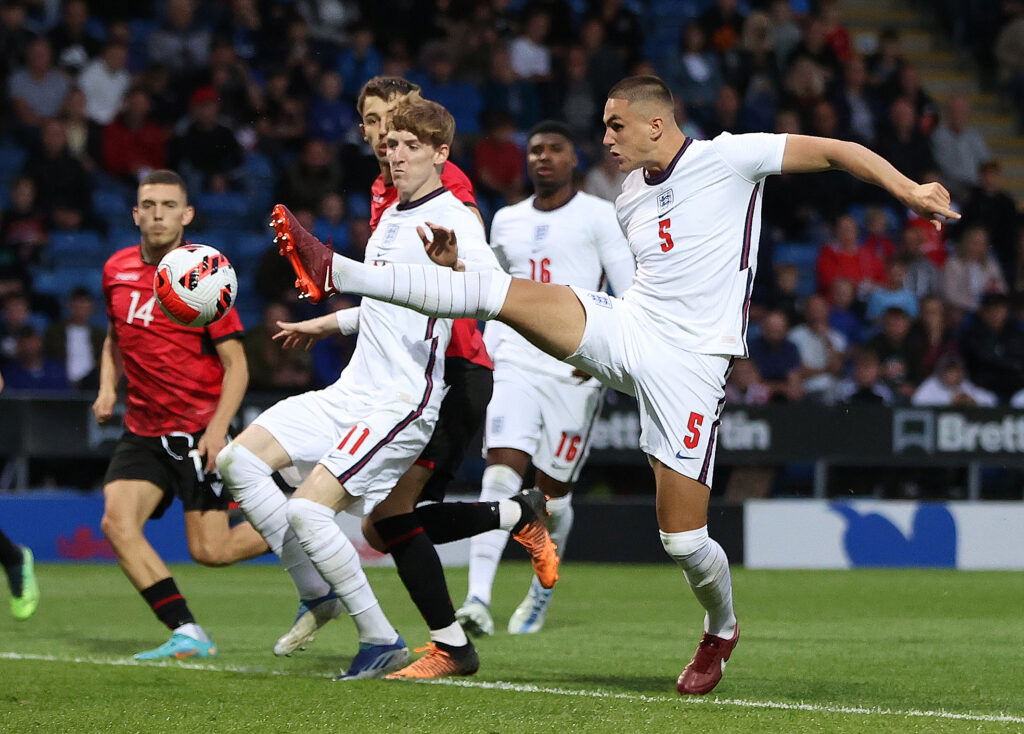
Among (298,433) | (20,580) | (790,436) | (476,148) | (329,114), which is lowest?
(20,580)

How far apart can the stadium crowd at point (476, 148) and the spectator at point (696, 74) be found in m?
A: 0.03

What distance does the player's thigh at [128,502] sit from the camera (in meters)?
7.13

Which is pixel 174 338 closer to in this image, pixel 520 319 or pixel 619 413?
pixel 520 319

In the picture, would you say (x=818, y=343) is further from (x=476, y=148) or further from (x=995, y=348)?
(x=476, y=148)

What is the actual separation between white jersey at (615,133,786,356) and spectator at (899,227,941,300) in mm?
9153

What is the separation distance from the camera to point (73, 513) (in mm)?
12234

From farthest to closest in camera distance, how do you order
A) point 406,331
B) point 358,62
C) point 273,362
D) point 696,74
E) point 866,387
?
point 696,74
point 358,62
point 866,387
point 273,362
point 406,331

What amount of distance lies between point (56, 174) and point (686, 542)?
963 cm

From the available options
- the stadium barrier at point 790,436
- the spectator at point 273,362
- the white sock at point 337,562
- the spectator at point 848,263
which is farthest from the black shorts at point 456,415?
the spectator at point 848,263

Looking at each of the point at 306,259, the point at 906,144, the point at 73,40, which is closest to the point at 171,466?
the point at 306,259

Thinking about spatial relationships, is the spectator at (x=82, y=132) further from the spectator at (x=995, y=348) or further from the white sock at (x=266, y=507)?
the white sock at (x=266, y=507)

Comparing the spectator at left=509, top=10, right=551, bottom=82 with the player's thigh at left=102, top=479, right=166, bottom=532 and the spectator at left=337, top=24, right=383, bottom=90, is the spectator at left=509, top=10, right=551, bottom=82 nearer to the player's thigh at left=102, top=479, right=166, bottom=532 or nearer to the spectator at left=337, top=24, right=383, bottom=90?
the spectator at left=337, top=24, right=383, bottom=90

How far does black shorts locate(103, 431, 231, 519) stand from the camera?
7.29m

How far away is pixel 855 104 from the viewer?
55.3ft
